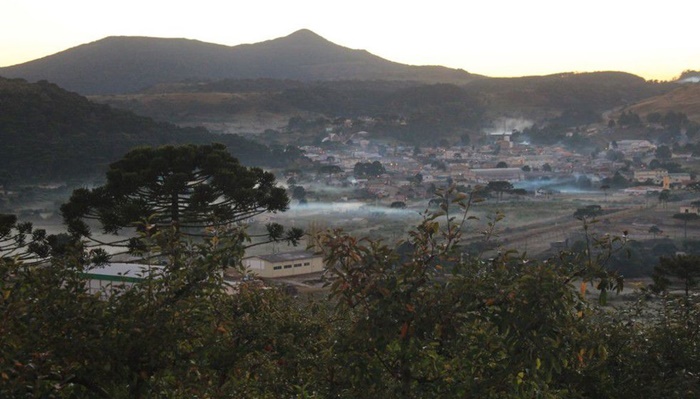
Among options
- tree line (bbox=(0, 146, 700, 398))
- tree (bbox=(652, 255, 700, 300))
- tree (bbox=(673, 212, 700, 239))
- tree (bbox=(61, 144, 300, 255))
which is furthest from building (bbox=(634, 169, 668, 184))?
tree line (bbox=(0, 146, 700, 398))

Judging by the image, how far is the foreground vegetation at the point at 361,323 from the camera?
363 cm

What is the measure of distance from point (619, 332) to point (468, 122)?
4185 inches

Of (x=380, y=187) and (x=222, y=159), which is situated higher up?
(x=222, y=159)

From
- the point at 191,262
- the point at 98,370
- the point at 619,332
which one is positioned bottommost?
the point at 619,332

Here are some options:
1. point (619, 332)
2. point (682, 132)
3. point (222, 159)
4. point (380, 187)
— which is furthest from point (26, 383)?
point (682, 132)

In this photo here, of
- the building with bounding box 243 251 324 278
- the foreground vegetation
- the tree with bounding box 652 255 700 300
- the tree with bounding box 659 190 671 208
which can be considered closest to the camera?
the foreground vegetation

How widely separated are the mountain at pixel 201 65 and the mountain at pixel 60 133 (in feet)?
257

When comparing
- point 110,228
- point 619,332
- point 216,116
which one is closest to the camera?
point 619,332

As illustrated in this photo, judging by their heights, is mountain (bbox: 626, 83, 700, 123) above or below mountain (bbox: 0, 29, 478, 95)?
below

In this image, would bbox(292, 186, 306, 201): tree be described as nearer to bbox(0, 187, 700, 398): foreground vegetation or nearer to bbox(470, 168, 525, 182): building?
bbox(470, 168, 525, 182): building

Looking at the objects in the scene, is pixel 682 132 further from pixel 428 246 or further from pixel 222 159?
pixel 428 246

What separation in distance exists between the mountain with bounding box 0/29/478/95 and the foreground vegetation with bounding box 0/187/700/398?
129m

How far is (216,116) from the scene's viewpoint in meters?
90.0

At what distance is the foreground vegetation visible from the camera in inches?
143
